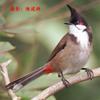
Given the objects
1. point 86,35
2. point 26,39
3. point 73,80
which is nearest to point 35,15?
point 26,39

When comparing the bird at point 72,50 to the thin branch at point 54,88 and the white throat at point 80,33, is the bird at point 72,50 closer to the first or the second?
the white throat at point 80,33

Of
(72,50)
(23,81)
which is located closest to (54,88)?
(23,81)

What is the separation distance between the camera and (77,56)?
2.47 metres

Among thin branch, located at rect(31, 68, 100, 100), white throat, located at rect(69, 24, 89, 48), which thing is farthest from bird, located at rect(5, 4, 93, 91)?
thin branch, located at rect(31, 68, 100, 100)

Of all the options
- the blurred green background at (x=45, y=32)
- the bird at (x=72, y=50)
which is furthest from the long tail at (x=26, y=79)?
the blurred green background at (x=45, y=32)

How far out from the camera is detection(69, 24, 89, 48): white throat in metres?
2.47

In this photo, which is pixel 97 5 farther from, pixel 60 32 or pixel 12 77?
pixel 12 77

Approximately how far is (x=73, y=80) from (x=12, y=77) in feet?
1.46

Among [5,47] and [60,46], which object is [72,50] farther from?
[5,47]

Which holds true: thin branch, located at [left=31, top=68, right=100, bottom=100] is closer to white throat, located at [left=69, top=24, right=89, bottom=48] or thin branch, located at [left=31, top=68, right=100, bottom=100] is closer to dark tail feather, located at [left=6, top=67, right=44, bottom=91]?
dark tail feather, located at [left=6, top=67, right=44, bottom=91]

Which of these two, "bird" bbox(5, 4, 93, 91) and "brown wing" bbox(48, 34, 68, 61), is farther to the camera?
"brown wing" bbox(48, 34, 68, 61)

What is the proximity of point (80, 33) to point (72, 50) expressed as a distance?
110 mm

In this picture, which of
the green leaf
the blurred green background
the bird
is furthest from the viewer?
the blurred green background

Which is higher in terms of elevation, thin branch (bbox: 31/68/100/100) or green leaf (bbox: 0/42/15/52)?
green leaf (bbox: 0/42/15/52)
